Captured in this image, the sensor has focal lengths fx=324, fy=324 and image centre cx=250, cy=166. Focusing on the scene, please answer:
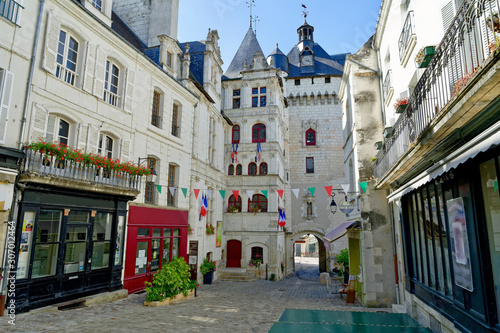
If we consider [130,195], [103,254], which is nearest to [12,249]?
[103,254]

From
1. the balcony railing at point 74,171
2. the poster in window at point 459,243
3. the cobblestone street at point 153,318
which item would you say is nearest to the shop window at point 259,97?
the balcony railing at point 74,171

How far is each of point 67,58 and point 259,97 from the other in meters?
15.8

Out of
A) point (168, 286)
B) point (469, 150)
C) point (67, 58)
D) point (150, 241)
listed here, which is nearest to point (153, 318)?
point (168, 286)

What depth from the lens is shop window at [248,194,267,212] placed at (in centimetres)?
2288

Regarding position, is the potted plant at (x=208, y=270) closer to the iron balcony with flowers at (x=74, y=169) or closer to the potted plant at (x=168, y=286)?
the potted plant at (x=168, y=286)

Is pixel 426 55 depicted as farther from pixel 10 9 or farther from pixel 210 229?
pixel 210 229

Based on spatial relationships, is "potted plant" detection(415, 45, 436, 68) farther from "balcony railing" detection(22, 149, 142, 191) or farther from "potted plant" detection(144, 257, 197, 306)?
"balcony railing" detection(22, 149, 142, 191)

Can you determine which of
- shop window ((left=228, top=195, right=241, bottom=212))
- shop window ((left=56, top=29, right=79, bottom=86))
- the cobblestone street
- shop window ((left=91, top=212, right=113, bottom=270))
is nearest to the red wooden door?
shop window ((left=228, top=195, right=241, bottom=212))

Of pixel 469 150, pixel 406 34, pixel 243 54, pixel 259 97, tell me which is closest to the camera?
pixel 469 150

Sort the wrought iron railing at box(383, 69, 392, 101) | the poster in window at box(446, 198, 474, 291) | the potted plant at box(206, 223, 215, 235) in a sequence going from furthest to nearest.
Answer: the potted plant at box(206, 223, 215, 235) → the wrought iron railing at box(383, 69, 392, 101) → the poster in window at box(446, 198, 474, 291)

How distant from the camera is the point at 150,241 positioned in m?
13.2

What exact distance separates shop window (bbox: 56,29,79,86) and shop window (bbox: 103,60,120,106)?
1289mm

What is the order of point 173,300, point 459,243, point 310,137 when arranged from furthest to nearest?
point 310,137 < point 173,300 < point 459,243

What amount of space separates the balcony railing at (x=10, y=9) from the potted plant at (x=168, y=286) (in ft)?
26.8
